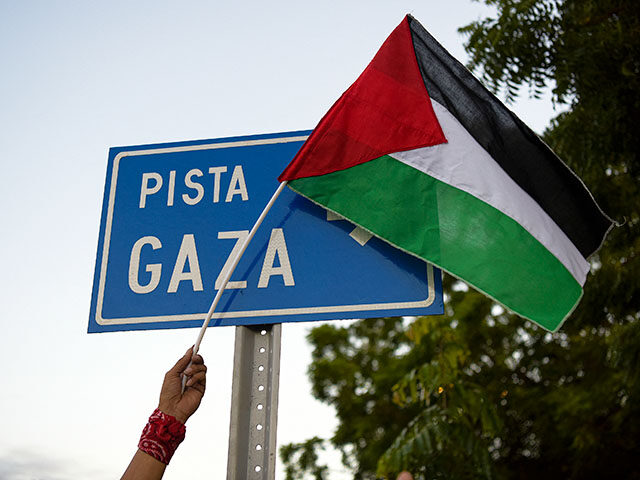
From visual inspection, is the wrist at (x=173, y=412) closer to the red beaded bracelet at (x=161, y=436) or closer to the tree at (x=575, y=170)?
the red beaded bracelet at (x=161, y=436)

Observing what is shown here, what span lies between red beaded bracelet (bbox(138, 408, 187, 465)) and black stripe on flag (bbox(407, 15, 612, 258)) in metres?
1.45

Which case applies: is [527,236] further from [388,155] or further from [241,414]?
[241,414]

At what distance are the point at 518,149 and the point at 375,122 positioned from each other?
0.57 m

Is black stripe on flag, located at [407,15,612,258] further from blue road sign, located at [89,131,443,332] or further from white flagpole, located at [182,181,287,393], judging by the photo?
white flagpole, located at [182,181,287,393]

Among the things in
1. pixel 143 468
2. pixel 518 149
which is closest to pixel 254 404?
pixel 143 468

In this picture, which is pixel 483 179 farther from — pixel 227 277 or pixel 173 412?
pixel 173 412

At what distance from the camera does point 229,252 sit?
7.52 ft

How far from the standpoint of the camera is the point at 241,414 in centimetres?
198

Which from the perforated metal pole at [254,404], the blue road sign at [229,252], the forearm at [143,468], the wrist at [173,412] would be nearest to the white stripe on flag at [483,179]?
the blue road sign at [229,252]

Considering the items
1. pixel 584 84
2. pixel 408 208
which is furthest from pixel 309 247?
→ pixel 584 84

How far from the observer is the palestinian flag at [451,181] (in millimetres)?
2291

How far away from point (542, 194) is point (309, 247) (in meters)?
0.94

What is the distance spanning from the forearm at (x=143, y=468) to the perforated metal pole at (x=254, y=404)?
0.62ft

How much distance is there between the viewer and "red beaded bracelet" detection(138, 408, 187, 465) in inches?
76.4
